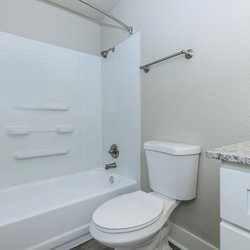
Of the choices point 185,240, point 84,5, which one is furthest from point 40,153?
point 84,5

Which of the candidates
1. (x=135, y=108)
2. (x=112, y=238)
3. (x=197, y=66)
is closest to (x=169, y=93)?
(x=197, y=66)

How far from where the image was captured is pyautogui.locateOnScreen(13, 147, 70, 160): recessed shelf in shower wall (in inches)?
68.2

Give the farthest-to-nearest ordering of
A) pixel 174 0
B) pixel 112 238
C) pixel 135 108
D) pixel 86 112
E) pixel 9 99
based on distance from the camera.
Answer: pixel 86 112 < pixel 135 108 < pixel 9 99 < pixel 174 0 < pixel 112 238

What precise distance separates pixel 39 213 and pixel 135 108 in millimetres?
1167

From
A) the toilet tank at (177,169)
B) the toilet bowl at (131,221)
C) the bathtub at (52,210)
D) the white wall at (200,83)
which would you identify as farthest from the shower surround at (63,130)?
the toilet tank at (177,169)

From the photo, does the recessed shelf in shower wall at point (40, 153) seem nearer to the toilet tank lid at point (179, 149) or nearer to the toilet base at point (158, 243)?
the toilet tank lid at point (179, 149)

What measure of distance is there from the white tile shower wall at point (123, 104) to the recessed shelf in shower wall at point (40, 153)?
520mm

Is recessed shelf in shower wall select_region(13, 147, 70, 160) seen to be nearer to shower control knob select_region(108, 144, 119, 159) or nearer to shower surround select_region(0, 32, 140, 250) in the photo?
shower surround select_region(0, 32, 140, 250)

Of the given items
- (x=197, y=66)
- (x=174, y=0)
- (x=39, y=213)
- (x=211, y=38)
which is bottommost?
(x=39, y=213)

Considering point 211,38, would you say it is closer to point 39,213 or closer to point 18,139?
point 39,213

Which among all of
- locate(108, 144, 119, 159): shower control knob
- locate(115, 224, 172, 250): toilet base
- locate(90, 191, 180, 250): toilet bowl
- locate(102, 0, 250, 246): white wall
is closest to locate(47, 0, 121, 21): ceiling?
locate(102, 0, 250, 246): white wall

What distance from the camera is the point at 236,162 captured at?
62cm

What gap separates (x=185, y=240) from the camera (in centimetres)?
142

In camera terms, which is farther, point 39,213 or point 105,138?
point 105,138
